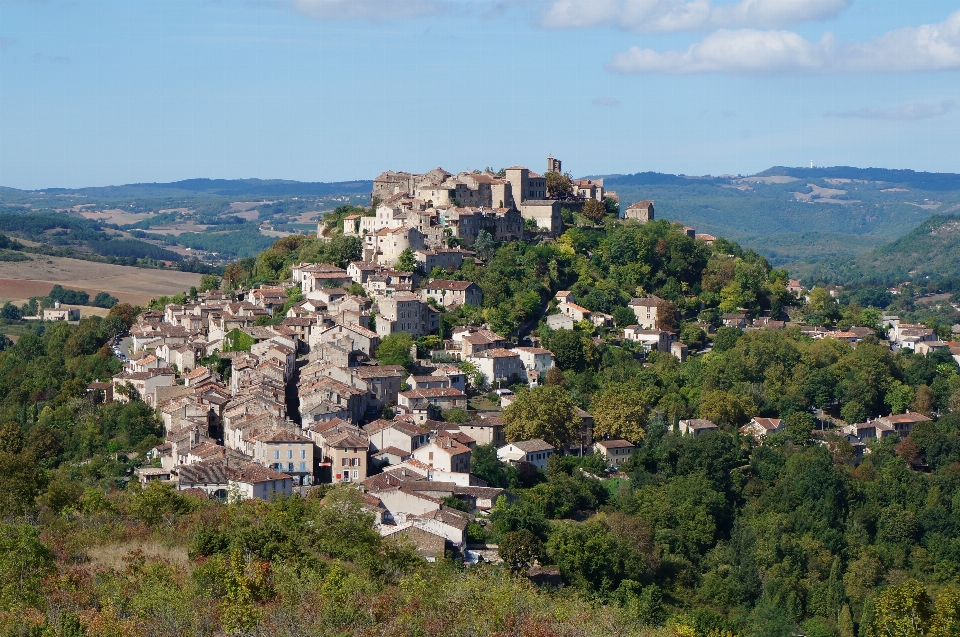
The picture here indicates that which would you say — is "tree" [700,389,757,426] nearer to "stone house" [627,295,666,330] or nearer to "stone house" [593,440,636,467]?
"stone house" [593,440,636,467]

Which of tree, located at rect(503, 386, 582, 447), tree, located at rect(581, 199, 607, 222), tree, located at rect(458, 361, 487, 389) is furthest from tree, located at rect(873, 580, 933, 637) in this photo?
tree, located at rect(581, 199, 607, 222)

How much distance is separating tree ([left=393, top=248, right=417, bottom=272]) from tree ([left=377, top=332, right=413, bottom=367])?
19.1ft

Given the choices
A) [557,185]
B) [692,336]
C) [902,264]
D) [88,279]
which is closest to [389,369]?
[692,336]

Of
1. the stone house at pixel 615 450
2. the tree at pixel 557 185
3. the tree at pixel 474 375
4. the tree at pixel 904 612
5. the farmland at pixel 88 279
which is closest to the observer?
the tree at pixel 904 612

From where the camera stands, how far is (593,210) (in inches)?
2603

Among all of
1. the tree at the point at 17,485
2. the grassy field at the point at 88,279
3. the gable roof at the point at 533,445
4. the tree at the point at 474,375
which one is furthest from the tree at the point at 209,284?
the grassy field at the point at 88,279

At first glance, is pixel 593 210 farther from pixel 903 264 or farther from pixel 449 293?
pixel 903 264

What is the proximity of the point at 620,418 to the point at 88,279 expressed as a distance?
259ft

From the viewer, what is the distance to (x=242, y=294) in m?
57.1

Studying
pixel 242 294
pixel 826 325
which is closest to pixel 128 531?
pixel 242 294

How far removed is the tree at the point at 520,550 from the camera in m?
34.0

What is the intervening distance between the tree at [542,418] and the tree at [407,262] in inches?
393

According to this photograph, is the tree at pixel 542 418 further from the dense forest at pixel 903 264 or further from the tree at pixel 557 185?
the dense forest at pixel 903 264

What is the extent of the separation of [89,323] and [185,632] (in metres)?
36.9
